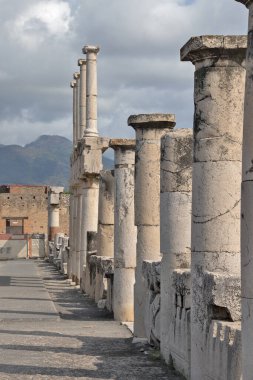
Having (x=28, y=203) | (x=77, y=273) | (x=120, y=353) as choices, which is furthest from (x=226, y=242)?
(x=28, y=203)

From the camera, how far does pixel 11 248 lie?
42.3 meters

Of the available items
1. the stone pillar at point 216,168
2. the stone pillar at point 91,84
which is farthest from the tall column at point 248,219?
the stone pillar at point 91,84

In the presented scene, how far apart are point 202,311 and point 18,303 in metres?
9.29

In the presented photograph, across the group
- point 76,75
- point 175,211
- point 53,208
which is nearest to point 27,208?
point 53,208

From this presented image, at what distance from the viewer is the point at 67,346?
10453 mm

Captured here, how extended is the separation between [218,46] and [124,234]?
6.34 m

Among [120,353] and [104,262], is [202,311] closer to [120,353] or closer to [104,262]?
[120,353]

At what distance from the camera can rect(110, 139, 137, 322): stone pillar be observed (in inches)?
534

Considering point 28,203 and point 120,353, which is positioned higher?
point 28,203

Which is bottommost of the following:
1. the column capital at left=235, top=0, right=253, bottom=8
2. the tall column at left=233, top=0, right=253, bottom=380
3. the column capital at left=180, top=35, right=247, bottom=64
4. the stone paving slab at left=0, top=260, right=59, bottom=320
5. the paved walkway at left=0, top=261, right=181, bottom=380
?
the paved walkway at left=0, top=261, right=181, bottom=380

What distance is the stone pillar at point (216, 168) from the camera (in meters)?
7.66

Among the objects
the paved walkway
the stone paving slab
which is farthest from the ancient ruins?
the stone paving slab

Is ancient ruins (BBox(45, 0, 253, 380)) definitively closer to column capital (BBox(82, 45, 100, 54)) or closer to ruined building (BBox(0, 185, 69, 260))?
column capital (BBox(82, 45, 100, 54))

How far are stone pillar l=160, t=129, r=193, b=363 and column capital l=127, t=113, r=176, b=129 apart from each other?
1.46m
